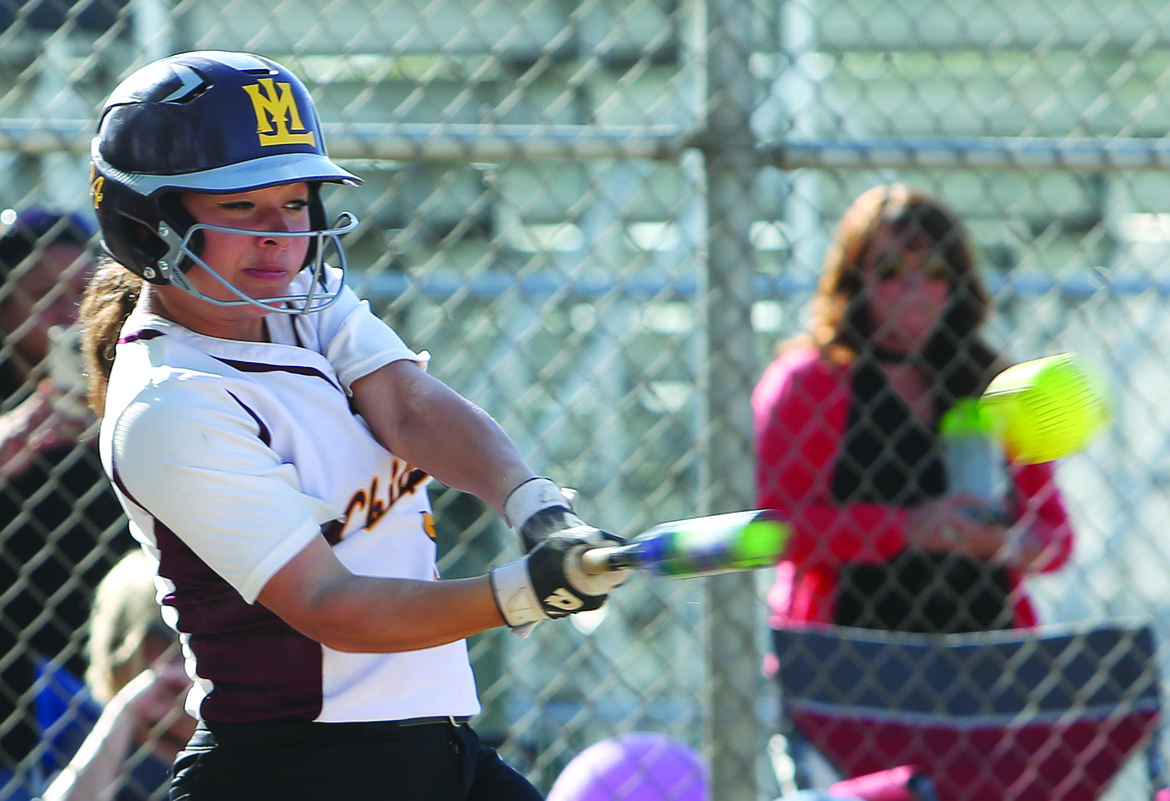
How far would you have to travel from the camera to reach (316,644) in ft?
5.75

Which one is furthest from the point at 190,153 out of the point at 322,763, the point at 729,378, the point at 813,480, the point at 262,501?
the point at 813,480

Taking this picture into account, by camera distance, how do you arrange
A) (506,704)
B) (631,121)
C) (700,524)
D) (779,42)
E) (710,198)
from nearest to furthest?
(700,524), (710,198), (779,42), (506,704), (631,121)

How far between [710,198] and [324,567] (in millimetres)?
1396

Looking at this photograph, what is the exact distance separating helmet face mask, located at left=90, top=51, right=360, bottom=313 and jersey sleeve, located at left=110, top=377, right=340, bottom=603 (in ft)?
0.58

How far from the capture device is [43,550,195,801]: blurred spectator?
9.03 ft

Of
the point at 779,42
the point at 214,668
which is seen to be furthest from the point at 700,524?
the point at 779,42

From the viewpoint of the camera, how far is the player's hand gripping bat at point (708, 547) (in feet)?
4.10

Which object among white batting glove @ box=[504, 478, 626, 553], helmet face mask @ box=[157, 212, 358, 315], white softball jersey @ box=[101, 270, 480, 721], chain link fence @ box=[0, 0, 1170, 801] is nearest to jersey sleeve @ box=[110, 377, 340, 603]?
white softball jersey @ box=[101, 270, 480, 721]

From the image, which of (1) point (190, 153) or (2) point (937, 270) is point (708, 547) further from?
(2) point (937, 270)

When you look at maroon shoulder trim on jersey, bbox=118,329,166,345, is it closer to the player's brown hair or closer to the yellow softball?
the yellow softball

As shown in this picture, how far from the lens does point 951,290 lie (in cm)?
307

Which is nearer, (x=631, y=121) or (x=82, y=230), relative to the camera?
(x=82, y=230)

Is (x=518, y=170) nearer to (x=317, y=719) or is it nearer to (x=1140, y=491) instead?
(x=1140, y=491)

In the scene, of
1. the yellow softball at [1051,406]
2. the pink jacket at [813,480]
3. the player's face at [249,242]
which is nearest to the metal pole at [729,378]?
the pink jacket at [813,480]
